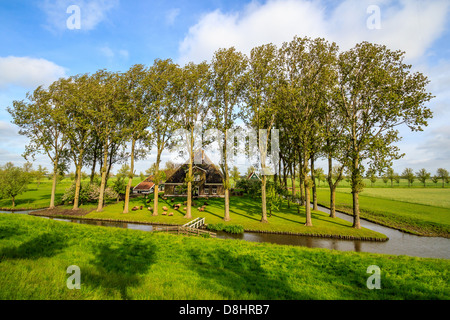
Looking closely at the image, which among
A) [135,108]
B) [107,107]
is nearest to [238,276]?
[135,108]

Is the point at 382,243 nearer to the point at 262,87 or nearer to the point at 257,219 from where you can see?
the point at 257,219

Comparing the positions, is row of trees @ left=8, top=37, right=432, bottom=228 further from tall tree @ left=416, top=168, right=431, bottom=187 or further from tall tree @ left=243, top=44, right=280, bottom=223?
tall tree @ left=416, top=168, right=431, bottom=187

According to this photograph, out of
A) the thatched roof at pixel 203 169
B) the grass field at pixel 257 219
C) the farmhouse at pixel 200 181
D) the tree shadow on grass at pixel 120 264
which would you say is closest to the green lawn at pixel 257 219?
the grass field at pixel 257 219

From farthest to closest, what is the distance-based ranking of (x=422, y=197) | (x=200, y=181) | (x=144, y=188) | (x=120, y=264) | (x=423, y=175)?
(x=423, y=175)
(x=144, y=188)
(x=422, y=197)
(x=200, y=181)
(x=120, y=264)

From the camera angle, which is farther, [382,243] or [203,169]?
[203,169]

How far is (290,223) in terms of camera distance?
28.1m

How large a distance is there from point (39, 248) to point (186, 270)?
10331mm

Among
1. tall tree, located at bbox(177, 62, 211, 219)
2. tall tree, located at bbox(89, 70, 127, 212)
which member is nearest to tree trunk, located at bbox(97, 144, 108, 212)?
tall tree, located at bbox(89, 70, 127, 212)

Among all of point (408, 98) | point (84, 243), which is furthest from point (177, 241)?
point (408, 98)

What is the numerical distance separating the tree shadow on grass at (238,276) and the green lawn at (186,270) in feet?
0.14

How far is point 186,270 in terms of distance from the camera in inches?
427

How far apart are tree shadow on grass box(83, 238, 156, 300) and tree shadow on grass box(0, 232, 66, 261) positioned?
242 centimetres
